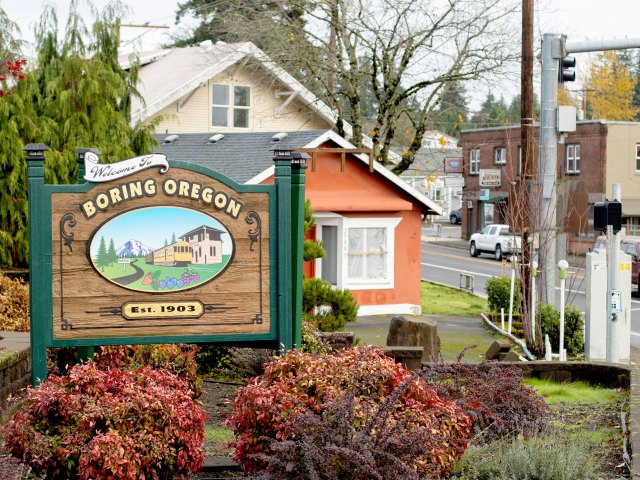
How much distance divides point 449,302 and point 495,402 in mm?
20108

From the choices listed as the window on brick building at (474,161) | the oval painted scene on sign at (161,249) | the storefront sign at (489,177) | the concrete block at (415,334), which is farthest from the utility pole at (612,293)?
the window on brick building at (474,161)

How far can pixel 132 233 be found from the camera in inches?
366

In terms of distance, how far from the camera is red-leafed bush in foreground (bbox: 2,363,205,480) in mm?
7341

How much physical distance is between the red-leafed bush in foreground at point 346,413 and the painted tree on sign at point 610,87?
67.2 meters

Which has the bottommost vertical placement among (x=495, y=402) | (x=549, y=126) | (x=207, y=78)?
(x=495, y=402)

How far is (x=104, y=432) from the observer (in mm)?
7570

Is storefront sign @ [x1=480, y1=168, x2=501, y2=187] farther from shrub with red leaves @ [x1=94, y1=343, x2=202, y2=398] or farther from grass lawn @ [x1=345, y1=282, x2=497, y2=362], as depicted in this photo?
shrub with red leaves @ [x1=94, y1=343, x2=202, y2=398]

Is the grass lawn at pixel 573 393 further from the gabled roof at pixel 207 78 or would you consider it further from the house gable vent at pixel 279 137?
the gabled roof at pixel 207 78

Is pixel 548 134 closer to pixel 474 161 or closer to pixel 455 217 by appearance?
pixel 474 161

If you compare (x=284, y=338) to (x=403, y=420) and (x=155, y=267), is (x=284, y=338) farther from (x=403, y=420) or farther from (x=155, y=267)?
(x=403, y=420)

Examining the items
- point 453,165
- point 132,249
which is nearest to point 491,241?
point 453,165

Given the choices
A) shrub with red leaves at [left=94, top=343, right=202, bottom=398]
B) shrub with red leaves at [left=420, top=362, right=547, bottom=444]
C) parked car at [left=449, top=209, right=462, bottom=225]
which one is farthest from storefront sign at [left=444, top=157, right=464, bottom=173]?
shrub with red leaves at [left=420, top=362, right=547, bottom=444]

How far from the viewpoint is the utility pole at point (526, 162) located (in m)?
18.7

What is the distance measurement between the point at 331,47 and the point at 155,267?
71.1ft
